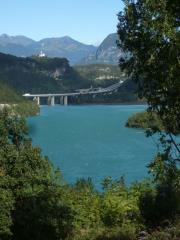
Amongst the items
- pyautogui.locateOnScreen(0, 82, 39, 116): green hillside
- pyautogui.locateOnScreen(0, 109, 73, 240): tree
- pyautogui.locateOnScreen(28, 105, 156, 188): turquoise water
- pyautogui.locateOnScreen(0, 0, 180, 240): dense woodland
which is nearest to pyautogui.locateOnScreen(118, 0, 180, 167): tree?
pyautogui.locateOnScreen(0, 0, 180, 240): dense woodland

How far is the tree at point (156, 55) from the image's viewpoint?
7547 millimetres

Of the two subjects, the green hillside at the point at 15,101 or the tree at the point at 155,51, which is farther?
the green hillside at the point at 15,101

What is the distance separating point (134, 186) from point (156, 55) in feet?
24.5

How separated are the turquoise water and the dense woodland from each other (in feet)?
77.5

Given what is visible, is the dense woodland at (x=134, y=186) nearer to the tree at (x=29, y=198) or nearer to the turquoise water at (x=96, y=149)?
the tree at (x=29, y=198)

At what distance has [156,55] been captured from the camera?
305 inches

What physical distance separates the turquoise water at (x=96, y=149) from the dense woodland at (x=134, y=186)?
77.5 ft

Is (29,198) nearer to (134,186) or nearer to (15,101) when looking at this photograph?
(134,186)

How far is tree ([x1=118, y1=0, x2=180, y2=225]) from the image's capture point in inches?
297

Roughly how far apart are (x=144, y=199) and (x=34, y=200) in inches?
132

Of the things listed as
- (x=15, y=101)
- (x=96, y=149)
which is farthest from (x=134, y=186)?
(x=15, y=101)

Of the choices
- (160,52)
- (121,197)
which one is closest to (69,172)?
(121,197)

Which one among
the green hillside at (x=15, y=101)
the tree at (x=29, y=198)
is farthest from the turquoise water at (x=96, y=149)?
the green hillside at (x=15, y=101)

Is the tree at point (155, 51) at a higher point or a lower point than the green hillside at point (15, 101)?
higher
